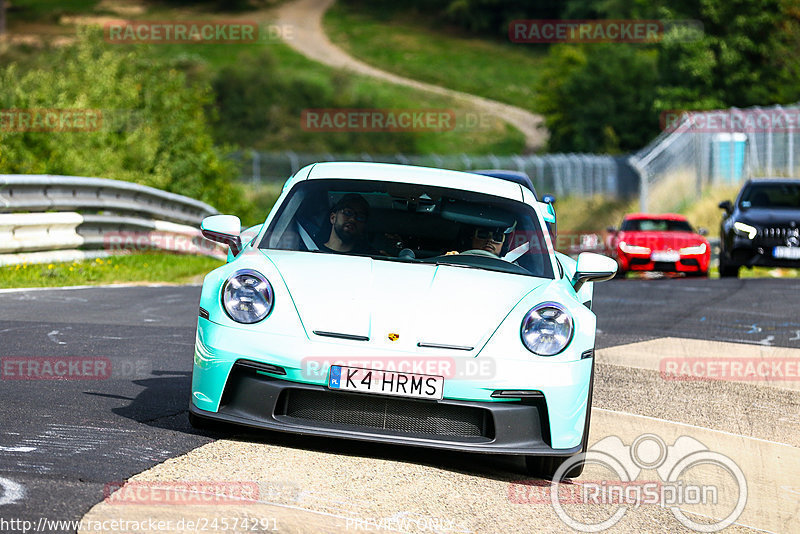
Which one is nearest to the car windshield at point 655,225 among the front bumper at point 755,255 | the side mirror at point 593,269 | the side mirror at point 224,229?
the front bumper at point 755,255

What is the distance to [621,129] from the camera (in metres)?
62.9

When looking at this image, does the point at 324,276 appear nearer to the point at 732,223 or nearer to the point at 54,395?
the point at 54,395

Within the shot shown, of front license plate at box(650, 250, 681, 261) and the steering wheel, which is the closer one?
the steering wheel

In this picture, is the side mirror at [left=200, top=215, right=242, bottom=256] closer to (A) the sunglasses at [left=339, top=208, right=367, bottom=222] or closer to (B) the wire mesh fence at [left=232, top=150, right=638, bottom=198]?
(A) the sunglasses at [left=339, top=208, right=367, bottom=222]

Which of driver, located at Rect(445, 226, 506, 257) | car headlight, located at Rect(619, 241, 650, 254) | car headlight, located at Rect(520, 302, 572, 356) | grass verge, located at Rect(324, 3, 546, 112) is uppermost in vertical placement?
grass verge, located at Rect(324, 3, 546, 112)

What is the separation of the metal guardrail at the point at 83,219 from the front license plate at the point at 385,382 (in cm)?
928

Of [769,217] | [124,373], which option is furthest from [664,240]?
[124,373]

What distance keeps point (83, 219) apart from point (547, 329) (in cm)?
1097

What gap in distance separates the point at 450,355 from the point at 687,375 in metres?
4.16

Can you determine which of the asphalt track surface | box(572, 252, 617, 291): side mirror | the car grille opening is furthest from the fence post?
the car grille opening

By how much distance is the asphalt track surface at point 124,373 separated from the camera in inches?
197

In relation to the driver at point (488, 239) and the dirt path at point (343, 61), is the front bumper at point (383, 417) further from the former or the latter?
the dirt path at point (343, 61)

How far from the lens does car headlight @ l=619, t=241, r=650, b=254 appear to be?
71.5 feet

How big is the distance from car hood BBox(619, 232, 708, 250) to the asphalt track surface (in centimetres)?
505
